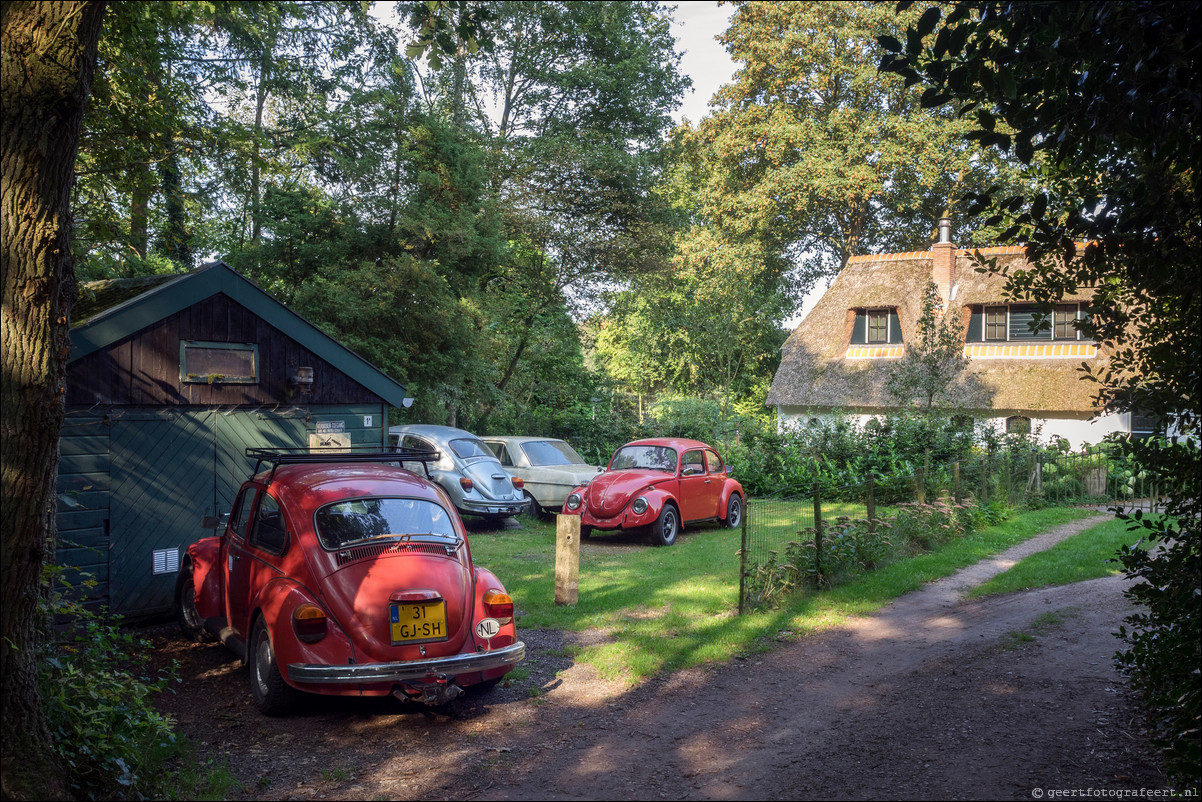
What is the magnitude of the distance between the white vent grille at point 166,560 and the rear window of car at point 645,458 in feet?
26.1

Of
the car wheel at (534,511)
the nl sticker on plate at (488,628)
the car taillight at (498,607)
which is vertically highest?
the car taillight at (498,607)

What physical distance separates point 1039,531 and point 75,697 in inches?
585

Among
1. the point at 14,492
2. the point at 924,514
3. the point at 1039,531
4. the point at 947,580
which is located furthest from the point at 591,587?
the point at 1039,531

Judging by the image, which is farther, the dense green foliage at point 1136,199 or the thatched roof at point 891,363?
the thatched roof at point 891,363

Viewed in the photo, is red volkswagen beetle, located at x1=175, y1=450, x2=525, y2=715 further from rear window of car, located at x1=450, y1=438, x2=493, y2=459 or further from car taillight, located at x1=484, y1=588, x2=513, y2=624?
rear window of car, located at x1=450, y1=438, x2=493, y2=459

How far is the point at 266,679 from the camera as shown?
19.8 feet

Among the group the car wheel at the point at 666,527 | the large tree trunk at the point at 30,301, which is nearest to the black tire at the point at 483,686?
the large tree trunk at the point at 30,301

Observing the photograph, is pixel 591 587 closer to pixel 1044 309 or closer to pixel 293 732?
pixel 293 732

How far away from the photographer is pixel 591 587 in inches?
412

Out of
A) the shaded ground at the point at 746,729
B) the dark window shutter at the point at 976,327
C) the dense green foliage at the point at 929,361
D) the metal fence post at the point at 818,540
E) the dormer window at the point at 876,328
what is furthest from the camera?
the dormer window at the point at 876,328

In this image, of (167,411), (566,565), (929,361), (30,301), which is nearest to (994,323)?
(929,361)

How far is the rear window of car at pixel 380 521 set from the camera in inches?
249

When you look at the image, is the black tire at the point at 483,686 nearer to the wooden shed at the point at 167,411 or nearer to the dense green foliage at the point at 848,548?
the dense green foliage at the point at 848,548

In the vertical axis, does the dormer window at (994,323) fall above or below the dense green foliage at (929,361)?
above
